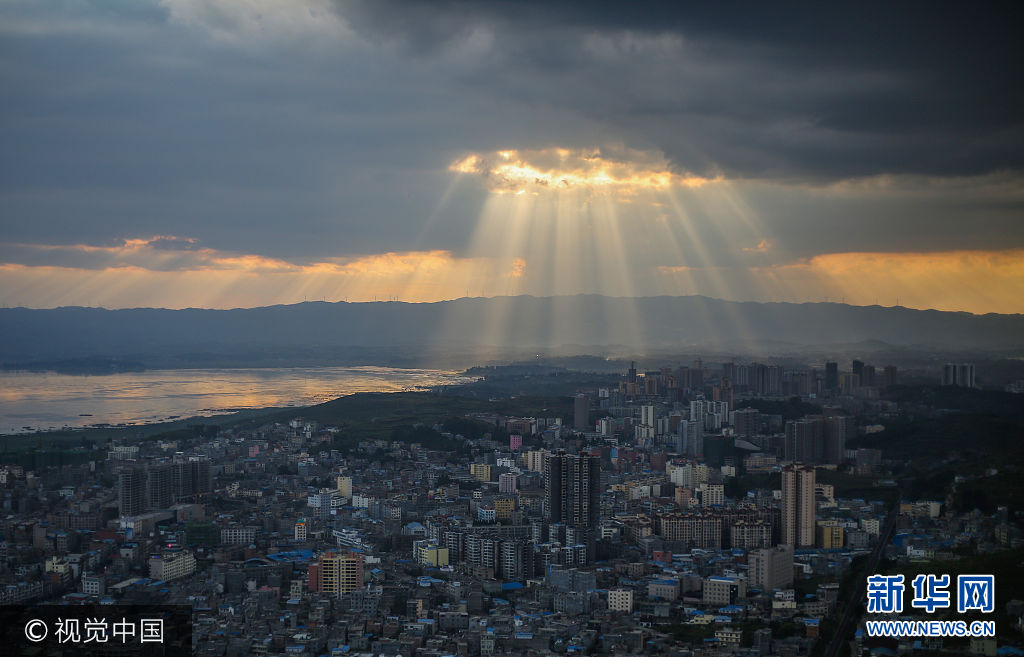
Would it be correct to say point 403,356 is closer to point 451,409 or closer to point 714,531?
point 451,409

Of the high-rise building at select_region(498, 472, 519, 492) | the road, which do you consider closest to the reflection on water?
the high-rise building at select_region(498, 472, 519, 492)

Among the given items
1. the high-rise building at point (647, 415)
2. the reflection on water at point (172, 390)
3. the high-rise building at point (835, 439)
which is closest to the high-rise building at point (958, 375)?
the high-rise building at point (835, 439)

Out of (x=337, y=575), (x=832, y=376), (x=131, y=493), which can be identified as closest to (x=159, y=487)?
(x=131, y=493)

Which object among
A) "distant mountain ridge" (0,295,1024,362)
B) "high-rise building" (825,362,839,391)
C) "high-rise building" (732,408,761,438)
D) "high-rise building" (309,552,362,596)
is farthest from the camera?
"high-rise building" (825,362,839,391)

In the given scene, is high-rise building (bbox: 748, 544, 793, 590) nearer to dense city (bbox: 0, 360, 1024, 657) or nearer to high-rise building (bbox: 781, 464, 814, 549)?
dense city (bbox: 0, 360, 1024, 657)

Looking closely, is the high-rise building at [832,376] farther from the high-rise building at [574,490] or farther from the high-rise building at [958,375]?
the high-rise building at [574,490]

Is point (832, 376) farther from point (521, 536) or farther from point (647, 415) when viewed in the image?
point (521, 536)
